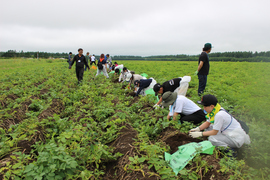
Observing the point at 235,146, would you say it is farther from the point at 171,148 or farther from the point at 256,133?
the point at 171,148

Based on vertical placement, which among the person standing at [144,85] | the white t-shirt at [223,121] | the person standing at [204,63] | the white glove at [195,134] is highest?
the person standing at [204,63]

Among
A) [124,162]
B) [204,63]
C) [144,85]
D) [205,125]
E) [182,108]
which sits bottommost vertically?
[124,162]

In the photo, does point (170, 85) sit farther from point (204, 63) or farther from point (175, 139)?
point (175, 139)

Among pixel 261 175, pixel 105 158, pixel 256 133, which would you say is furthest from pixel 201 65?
pixel 105 158

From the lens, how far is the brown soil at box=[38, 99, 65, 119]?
14.7ft

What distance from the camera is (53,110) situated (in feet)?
16.7

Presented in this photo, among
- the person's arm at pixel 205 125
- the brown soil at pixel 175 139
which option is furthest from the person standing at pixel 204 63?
the brown soil at pixel 175 139

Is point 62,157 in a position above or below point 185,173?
above

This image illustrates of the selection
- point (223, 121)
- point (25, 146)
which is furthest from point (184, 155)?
point (25, 146)

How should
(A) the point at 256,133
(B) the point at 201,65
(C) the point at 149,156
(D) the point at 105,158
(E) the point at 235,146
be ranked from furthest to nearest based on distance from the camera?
(B) the point at 201,65, (A) the point at 256,133, (E) the point at 235,146, (D) the point at 105,158, (C) the point at 149,156

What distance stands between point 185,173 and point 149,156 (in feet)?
1.78

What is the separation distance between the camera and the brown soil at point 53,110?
4485 millimetres

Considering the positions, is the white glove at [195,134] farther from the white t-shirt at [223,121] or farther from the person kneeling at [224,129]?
the white t-shirt at [223,121]

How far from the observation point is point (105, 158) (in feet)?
8.80
